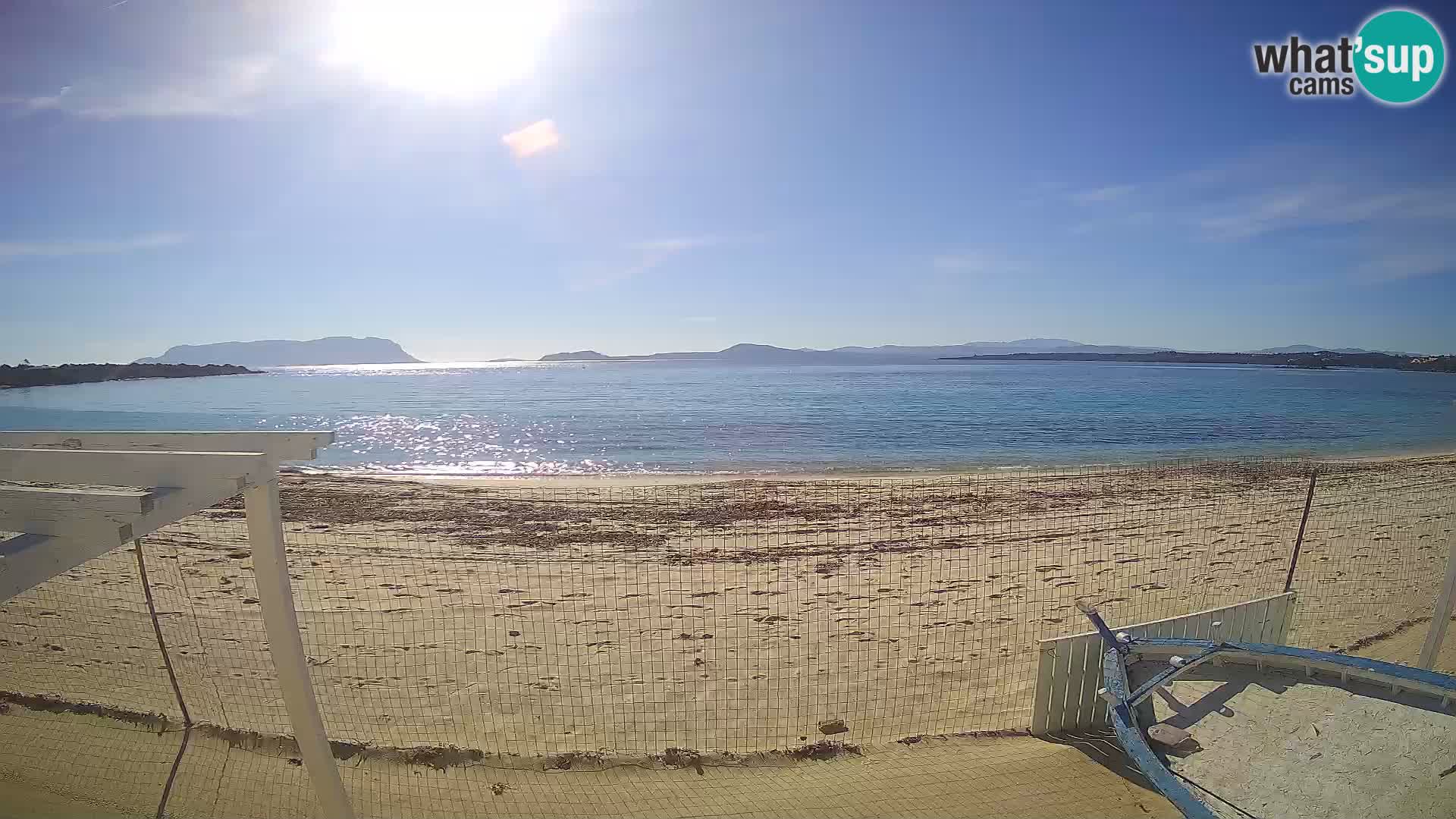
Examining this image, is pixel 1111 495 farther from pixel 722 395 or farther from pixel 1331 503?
pixel 722 395

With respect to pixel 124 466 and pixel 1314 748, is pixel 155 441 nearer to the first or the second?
pixel 124 466

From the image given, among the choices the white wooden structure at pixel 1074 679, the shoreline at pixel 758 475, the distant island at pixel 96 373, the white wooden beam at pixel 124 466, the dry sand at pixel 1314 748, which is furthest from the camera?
the distant island at pixel 96 373

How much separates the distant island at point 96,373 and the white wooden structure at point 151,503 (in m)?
86.5

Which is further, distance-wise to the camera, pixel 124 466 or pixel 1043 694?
pixel 1043 694

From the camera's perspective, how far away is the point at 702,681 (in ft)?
21.3

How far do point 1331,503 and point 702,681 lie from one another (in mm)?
14974

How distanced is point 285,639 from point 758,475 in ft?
64.1

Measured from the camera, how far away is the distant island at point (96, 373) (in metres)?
66.4

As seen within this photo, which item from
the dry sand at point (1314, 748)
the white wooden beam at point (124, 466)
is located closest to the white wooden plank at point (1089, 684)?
the dry sand at point (1314, 748)

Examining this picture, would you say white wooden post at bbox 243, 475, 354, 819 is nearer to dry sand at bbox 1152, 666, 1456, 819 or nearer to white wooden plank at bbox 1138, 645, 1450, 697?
dry sand at bbox 1152, 666, 1456, 819

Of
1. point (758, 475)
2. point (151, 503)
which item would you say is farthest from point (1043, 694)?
point (758, 475)

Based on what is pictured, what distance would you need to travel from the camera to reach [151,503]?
7.88 ft

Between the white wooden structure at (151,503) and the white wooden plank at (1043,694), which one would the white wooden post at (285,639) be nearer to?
the white wooden structure at (151,503)

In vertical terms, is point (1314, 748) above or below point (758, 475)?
above
